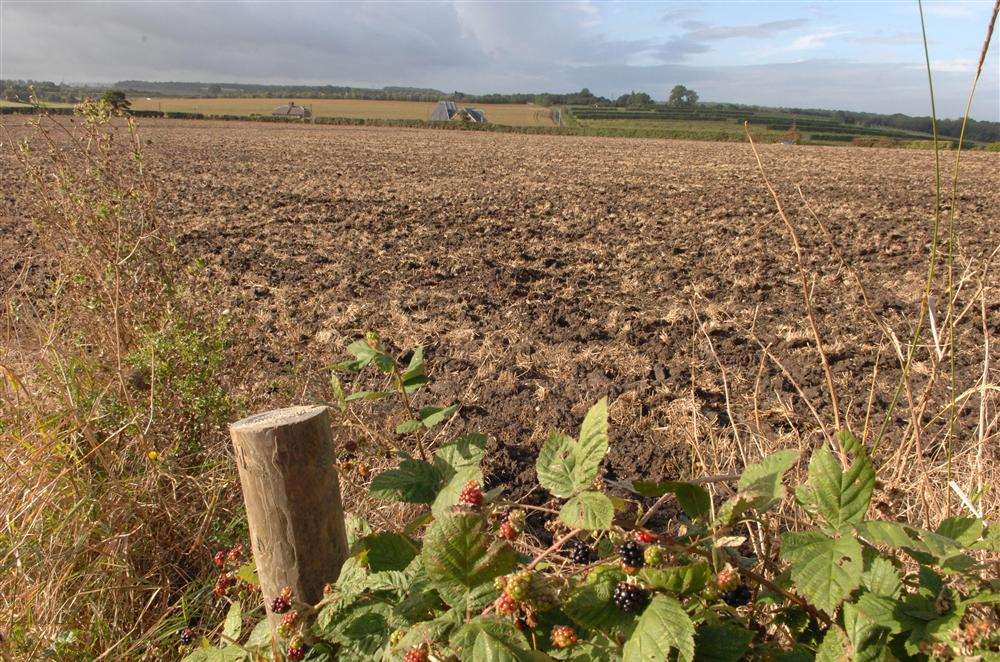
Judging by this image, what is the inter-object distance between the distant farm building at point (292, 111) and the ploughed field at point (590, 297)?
170 ft

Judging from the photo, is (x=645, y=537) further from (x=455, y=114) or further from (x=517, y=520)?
(x=455, y=114)

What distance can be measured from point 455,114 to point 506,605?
68047mm

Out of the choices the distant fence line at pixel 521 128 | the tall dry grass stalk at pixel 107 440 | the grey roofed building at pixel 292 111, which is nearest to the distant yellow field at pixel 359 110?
the grey roofed building at pixel 292 111

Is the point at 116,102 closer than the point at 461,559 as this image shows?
No

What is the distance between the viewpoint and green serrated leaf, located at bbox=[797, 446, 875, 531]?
1.19m

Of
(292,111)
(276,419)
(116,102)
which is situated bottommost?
(276,419)

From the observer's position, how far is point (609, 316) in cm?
645

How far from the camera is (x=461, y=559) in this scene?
1250 mm

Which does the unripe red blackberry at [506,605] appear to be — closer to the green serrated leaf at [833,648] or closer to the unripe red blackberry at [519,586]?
the unripe red blackberry at [519,586]

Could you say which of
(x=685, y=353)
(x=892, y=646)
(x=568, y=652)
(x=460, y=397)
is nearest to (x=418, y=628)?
(x=568, y=652)

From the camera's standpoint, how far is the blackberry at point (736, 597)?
4.47 feet

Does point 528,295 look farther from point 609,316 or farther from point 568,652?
point 568,652

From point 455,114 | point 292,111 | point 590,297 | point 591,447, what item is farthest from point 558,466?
point 292,111

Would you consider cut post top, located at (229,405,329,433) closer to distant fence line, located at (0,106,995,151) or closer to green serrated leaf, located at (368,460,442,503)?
green serrated leaf, located at (368,460,442,503)
